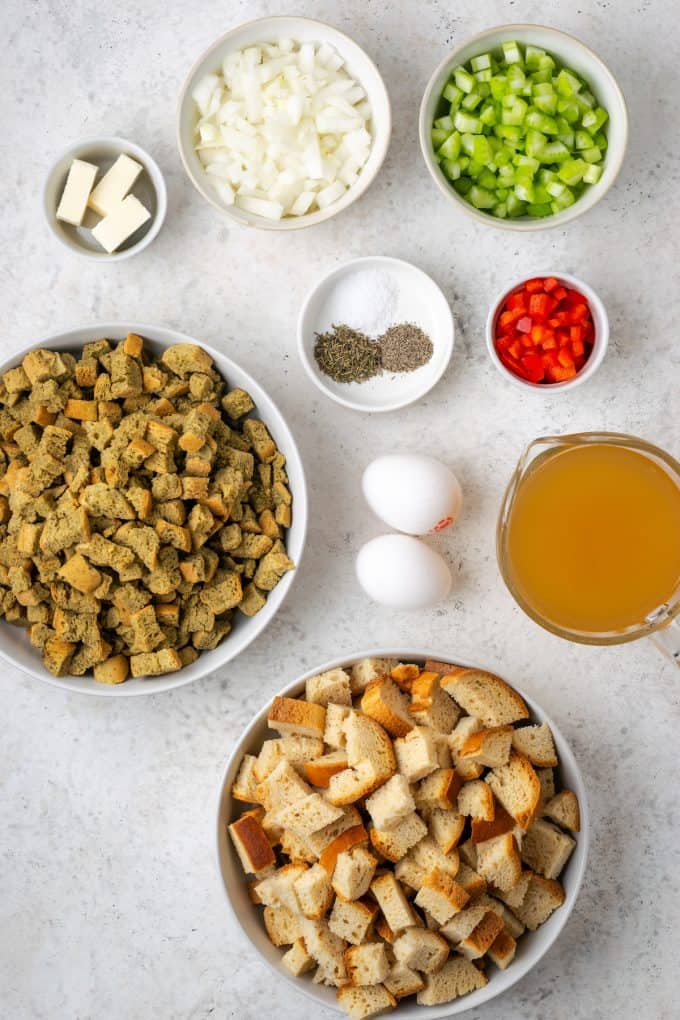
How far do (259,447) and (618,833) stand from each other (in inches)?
42.1

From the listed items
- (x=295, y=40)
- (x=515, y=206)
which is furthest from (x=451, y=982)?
(x=295, y=40)

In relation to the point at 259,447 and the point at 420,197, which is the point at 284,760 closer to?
the point at 259,447

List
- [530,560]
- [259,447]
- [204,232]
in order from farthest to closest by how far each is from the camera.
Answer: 1. [204,232]
2. [259,447]
3. [530,560]

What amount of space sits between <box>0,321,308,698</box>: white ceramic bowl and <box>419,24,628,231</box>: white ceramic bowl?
0.53m

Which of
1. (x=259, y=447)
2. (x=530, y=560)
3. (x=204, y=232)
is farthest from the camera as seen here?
(x=204, y=232)

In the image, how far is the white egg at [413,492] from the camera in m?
1.77

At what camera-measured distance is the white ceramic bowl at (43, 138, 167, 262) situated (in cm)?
188

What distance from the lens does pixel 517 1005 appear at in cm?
193

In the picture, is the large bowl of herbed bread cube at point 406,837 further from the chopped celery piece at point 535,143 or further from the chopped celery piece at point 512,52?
the chopped celery piece at point 512,52

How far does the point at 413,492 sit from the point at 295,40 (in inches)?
36.7

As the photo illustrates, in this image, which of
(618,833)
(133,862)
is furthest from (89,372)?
(618,833)

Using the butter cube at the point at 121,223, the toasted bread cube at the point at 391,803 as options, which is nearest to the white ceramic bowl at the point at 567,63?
the butter cube at the point at 121,223

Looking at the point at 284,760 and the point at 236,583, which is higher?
the point at 236,583

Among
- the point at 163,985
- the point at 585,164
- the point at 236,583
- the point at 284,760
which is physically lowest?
the point at 163,985
